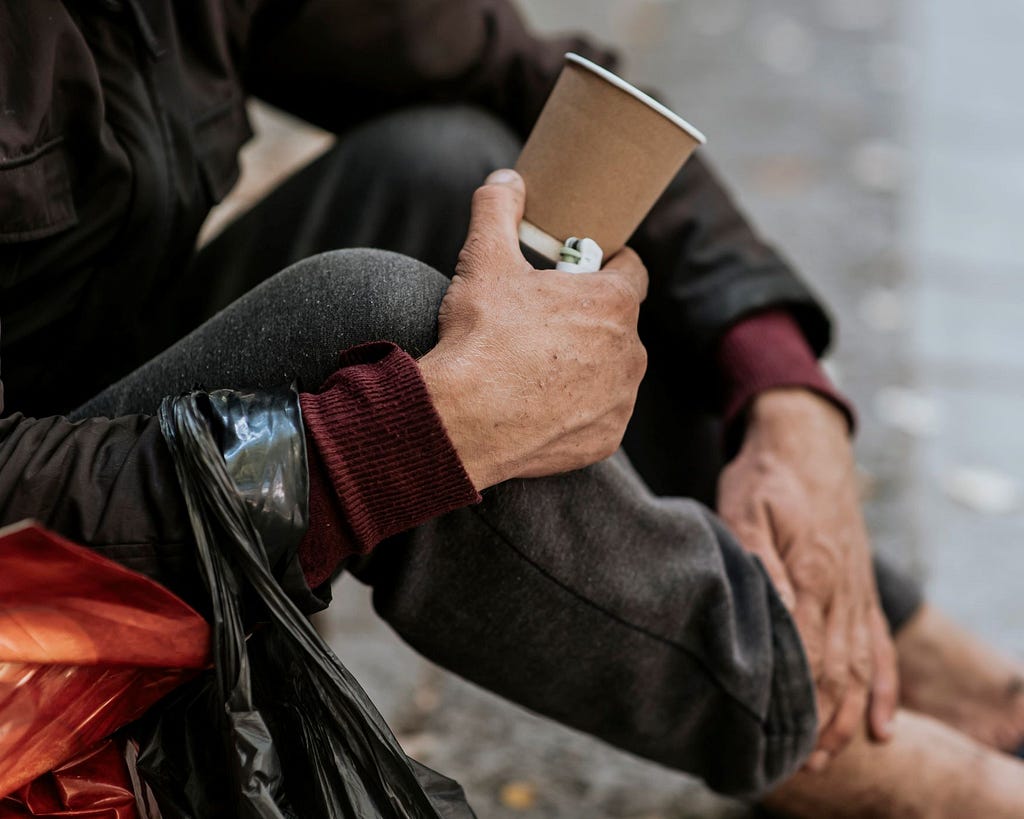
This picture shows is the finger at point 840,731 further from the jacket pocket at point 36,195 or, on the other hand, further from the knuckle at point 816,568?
the jacket pocket at point 36,195

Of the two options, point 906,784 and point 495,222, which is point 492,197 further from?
point 906,784

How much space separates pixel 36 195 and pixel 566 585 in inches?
24.2

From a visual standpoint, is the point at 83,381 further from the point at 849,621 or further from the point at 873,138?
the point at 873,138

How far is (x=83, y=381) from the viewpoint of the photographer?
4.46 feet

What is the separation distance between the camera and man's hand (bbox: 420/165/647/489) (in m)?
0.98

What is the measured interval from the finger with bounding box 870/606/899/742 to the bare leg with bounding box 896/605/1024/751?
19cm

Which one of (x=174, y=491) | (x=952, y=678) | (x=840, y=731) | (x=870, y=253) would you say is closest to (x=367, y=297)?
(x=174, y=491)

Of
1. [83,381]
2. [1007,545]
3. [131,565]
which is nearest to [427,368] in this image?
[131,565]

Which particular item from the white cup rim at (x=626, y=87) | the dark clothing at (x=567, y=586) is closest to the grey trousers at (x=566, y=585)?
the dark clothing at (x=567, y=586)

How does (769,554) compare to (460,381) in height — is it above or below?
below

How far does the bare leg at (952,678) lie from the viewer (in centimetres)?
170

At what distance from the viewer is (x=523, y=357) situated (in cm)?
102

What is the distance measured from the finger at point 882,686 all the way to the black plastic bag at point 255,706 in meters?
0.64

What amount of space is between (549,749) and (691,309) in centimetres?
67
